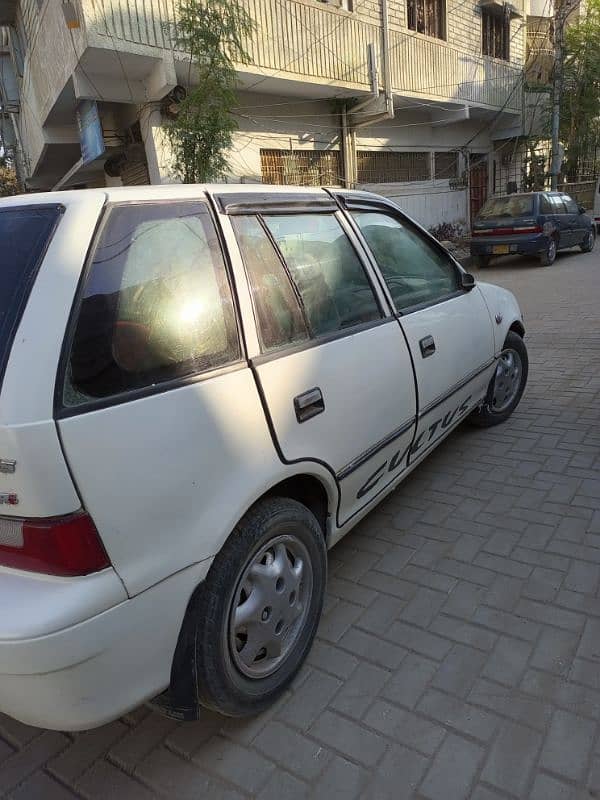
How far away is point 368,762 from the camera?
1.86 m

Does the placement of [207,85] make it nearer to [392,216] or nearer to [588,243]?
[392,216]

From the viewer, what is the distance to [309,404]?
2156 mm

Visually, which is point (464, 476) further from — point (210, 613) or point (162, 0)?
Answer: point (162, 0)

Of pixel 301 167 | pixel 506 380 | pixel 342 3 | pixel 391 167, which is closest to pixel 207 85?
pixel 301 167

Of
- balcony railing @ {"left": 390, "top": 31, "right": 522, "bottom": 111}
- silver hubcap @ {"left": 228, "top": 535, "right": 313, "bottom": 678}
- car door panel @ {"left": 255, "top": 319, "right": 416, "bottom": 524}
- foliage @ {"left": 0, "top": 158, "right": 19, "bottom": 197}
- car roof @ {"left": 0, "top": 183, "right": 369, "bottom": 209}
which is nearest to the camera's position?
car roof @ {"left": 0, "top": 183, "right": 369, "bottom": 209}

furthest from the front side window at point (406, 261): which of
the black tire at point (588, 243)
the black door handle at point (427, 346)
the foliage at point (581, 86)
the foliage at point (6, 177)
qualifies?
the foliage at point (6, 177)

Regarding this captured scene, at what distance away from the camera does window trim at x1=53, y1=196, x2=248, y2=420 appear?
1483 mm

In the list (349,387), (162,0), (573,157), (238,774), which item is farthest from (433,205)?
(238,774)

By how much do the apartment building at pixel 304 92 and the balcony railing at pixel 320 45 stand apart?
0.03 m

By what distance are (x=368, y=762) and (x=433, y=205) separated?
54.2ft

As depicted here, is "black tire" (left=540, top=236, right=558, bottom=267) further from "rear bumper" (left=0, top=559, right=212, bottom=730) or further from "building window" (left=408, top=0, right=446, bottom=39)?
"rear bumper" (left=0, top=559, right=212, bottom=730)

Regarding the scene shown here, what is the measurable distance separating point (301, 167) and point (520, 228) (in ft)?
16.2

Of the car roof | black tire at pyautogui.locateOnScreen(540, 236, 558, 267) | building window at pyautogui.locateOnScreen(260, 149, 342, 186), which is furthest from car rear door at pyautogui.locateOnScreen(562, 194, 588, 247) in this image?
the car roof

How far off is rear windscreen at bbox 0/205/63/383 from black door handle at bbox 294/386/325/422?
0.95 m
